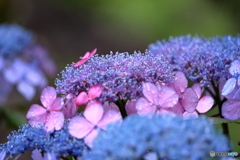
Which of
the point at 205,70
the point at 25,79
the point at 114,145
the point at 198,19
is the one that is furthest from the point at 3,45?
the point at 198,19

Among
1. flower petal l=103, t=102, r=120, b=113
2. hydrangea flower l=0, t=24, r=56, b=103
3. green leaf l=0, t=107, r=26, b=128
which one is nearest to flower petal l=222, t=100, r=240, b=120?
flower petal l=103, t=102, r=120, b=113

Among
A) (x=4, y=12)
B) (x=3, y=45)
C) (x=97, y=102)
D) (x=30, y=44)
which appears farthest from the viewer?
(x=4, y=12)

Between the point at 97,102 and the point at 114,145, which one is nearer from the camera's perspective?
the point at 114,145

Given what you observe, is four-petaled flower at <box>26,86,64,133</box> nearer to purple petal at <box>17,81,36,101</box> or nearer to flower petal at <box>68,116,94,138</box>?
flower petal at <box>68,116,94,138</box>

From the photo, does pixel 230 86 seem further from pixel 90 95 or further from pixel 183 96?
pixel 90 95

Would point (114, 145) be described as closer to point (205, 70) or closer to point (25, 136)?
point (25, 136)

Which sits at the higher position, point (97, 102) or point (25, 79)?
point (25, 79)
